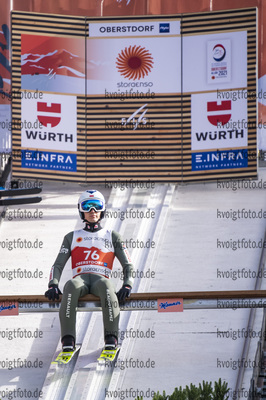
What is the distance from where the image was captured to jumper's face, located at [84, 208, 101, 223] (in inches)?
423

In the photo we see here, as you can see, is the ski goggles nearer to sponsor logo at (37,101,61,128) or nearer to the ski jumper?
the ski jumper

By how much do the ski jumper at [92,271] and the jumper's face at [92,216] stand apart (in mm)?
61

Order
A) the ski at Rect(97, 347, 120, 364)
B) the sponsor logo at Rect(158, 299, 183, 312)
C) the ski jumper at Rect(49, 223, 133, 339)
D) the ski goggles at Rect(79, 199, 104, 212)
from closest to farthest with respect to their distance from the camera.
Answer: the ski jumper at Rect(49, 223, 133, 339), the sponsor logo at Rect(158, 299, 183, 312), the ski at Rect(97, 347, 120, 364), the ski goggles at Rect(79, 199, 104, 212)

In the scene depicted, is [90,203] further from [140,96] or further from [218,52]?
[218,52]

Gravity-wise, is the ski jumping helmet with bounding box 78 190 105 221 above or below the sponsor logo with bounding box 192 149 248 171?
below

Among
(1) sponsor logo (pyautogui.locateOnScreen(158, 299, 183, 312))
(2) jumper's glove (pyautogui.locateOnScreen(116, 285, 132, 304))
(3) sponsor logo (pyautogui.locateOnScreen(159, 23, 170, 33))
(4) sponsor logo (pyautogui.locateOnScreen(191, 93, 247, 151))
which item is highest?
(3) sponsor logo (pyautogui.locateOnScreen(159, 23, 170, 33))

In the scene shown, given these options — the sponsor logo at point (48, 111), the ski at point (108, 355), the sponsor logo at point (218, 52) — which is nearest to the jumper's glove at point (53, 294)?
the ski at point (108, 355)

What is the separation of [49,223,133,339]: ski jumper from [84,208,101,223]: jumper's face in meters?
0.06

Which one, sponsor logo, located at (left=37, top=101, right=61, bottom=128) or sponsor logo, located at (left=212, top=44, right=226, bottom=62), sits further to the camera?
sponsor logo, located at (left=37, top=101, right=61, bottom=128)

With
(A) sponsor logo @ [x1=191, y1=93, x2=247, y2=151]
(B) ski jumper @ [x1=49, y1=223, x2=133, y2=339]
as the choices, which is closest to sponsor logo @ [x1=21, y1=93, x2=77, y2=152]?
(A) sponsor logo @ [x1=191, y1=93, x2=247, y2=151]

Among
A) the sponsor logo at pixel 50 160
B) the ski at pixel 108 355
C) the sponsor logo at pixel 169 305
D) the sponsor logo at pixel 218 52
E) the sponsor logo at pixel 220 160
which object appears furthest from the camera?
the sponsor logo at pixel 50 160

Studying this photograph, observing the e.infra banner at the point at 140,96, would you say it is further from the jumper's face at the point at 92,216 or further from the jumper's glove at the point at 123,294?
the jumper's glove at the point at 123,294

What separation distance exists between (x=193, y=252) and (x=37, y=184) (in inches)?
138

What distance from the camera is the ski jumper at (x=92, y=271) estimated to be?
402 inches
